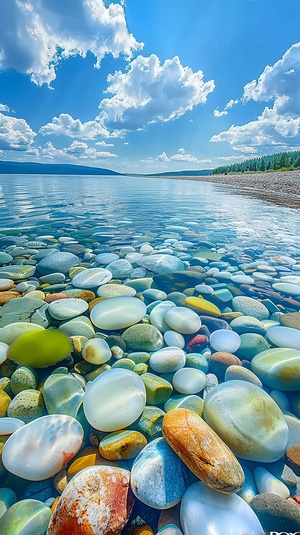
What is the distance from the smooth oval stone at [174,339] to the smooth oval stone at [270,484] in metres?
0.85

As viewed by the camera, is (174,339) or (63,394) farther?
(174,339)

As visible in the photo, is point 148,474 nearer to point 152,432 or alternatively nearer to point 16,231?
point 152,432

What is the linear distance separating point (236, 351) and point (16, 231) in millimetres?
4966

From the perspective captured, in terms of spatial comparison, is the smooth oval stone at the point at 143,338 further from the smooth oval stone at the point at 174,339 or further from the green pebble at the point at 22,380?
the green pebble at the point at 22,380

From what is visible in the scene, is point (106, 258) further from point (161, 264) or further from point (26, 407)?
point (26, 407)

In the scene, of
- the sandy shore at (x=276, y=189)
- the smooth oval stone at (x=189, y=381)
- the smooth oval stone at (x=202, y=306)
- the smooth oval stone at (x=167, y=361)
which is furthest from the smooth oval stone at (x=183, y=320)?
the sandy shore at (x=276, y=189)

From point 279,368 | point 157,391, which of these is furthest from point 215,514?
point 279,368

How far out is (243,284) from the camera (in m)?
2.68

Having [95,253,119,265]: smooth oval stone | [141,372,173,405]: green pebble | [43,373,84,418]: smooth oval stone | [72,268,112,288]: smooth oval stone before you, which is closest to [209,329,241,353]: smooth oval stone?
[141,372,173,405]: green pebble

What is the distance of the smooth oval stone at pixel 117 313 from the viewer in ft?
6.23

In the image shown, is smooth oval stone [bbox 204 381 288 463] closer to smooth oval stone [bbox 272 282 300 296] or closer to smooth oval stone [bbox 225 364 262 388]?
smooth oval stone [bbox 225 364 262 388]

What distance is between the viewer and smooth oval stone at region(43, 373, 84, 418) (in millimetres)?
1230

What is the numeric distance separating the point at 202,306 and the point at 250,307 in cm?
47

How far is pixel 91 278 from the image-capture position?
2.61m
